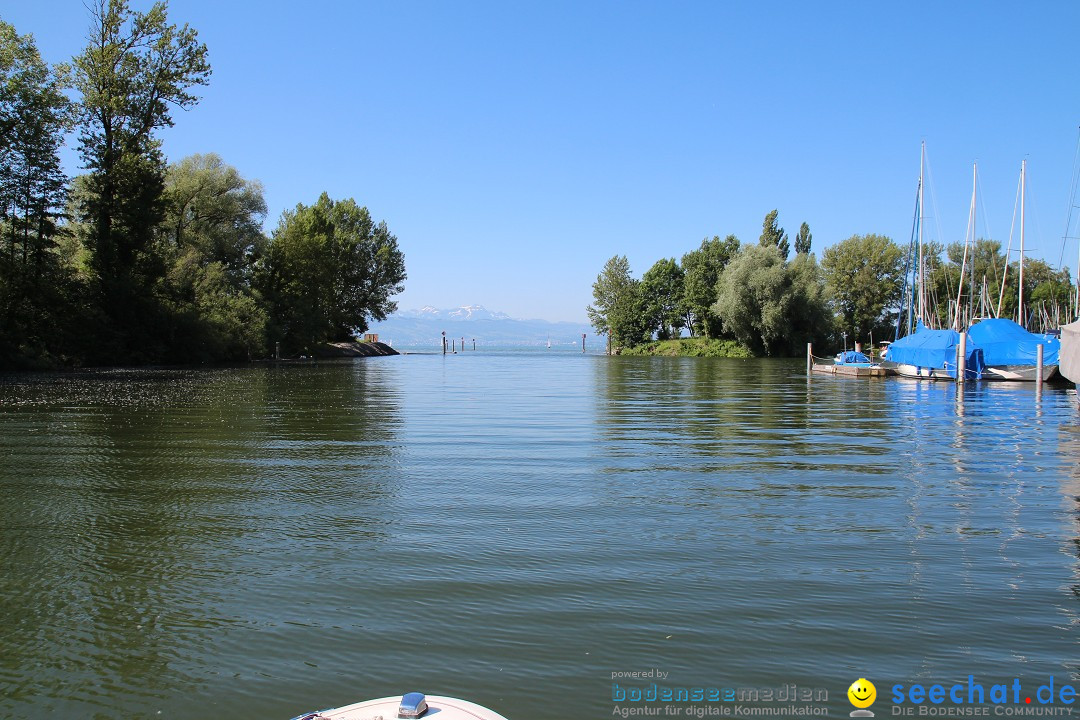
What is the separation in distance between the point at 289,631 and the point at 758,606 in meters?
3.58

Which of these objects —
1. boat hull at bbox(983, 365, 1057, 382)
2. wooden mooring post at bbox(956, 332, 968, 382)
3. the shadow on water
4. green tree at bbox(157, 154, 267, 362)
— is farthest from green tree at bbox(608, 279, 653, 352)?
the shadow on water

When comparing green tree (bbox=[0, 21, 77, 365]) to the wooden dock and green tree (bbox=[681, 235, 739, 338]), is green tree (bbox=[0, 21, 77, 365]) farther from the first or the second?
green tree (bbox=[681, 235, 739, 338])

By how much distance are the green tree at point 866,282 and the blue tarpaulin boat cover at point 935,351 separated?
48.2 metres

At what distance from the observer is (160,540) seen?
7914mm

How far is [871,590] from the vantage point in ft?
21.2

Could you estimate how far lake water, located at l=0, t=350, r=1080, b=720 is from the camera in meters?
4.87

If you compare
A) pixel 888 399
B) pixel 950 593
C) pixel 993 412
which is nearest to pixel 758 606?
pixel 950 593

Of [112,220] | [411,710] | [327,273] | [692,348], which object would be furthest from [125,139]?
[692,348]

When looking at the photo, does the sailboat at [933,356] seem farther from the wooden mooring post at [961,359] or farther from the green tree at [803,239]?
the green tree at [803,239]

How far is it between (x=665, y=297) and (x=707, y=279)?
977 cm

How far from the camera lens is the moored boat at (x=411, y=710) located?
135 inches

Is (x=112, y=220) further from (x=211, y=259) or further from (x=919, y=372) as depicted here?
(x=919, y=372)

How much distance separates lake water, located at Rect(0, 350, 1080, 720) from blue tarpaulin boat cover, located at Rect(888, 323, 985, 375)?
85.6 feet

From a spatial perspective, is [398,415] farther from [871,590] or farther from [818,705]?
[818,705]
